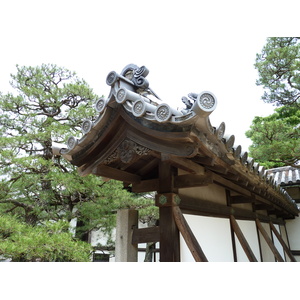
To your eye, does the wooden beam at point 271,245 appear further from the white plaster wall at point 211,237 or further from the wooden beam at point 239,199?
the white plaster wall at point 211,237

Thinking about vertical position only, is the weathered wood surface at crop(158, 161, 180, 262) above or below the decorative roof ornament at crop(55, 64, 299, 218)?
below

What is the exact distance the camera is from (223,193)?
3707 millimetres

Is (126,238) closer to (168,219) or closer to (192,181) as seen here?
(168,219)

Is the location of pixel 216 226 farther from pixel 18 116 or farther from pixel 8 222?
pixel 18 116

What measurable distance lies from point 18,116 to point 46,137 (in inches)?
62.7

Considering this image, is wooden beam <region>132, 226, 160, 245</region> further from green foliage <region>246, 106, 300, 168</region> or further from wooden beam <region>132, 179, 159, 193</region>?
green foliage <region>246, 106, 300, 168</region>

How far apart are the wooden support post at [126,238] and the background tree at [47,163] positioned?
249 cm

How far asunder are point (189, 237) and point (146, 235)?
651 mm

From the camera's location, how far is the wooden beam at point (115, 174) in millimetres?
2394

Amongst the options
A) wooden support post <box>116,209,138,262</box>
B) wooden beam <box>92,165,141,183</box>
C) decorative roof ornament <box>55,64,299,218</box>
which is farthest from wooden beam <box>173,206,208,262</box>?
wooden support post <box>116,209,138,262</box>

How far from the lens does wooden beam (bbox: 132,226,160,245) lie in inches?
102

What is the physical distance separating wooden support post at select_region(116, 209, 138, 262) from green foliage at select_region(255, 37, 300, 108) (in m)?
4.42

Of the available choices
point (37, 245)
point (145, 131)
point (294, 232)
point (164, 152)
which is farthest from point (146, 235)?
point (294, 232)
